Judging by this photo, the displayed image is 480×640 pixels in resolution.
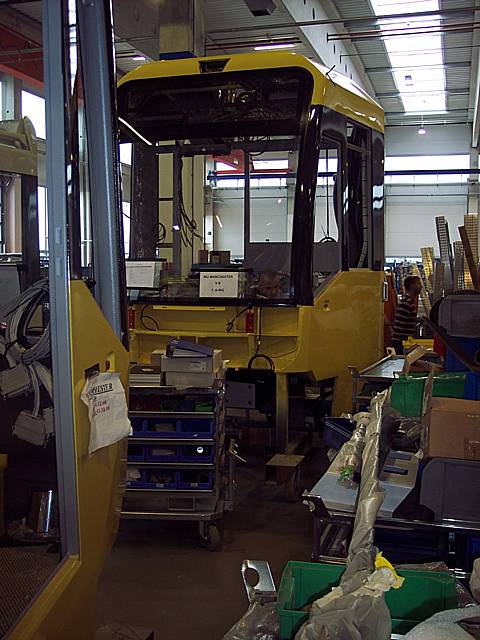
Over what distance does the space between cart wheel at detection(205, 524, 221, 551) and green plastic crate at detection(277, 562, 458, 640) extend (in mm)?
2296

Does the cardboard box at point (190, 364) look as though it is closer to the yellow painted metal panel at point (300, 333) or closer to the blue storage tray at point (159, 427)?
the blue storage tray at point (159, 427)

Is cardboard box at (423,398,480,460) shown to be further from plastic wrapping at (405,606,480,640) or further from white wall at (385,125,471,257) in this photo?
white wall at (385,125,471,257)

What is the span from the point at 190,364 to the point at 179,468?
594 millimetres

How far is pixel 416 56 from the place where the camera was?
13.8 metres

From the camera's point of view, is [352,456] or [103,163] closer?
[103,163]

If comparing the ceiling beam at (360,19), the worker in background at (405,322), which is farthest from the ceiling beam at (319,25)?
the worker in background at (405,322)

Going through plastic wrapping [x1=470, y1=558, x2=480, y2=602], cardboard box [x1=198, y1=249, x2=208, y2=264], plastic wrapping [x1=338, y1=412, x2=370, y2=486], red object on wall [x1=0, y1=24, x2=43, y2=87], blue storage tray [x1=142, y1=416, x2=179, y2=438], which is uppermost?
red object on wall [x1=0, y1=24, x2=43, y2=87]

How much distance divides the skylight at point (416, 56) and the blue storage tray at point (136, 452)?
812 centimetres

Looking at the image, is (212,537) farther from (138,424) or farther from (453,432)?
(453,432)

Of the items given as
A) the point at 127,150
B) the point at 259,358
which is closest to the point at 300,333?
the point at 259,358

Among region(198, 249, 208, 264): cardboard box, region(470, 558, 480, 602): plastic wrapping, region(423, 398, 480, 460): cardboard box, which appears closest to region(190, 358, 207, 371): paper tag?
region(423, 398, 480, 460): cardboard box

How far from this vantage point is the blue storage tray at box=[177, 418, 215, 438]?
415 cm

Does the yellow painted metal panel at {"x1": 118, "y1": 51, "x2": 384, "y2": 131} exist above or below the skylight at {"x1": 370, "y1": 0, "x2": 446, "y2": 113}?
below

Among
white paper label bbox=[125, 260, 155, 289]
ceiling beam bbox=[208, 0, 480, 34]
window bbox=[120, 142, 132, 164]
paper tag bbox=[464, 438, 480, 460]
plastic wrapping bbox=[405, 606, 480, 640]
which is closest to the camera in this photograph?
plastic wrapping bbox=[405, 606, 480, 640]
